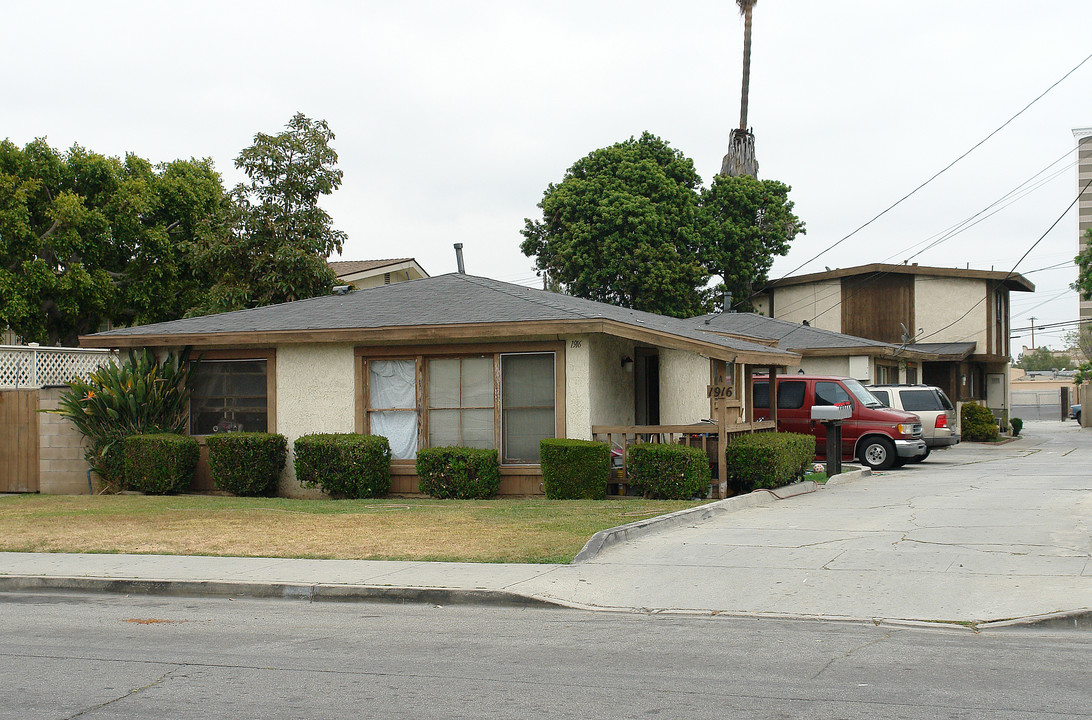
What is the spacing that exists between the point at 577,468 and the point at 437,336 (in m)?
2.98

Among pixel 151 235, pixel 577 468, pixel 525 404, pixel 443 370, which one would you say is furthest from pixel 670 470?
pixel 151 235

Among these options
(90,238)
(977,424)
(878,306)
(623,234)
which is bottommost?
(977,424)

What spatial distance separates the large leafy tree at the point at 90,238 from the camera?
2905cm

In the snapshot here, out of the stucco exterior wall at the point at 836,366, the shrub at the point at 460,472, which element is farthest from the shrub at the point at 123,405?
the stucco exterior wall at the point at 836,366

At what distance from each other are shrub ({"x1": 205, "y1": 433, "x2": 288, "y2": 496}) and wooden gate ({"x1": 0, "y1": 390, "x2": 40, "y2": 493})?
3836 mm

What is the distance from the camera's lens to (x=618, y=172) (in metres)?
38.7

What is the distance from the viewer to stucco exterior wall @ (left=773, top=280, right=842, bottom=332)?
37625 mm

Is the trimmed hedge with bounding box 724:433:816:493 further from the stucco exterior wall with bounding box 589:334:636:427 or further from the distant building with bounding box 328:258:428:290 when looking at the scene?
the distant building with bounding box 328:258:428:290

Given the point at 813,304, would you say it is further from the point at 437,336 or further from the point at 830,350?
the point at 437,336

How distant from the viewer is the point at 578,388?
1542 centimetres

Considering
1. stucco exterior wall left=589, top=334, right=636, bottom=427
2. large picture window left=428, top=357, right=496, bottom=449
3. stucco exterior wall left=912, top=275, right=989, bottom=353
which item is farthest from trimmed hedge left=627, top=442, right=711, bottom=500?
stucco exterior wall left=912, top=275, right=989, bottom=353

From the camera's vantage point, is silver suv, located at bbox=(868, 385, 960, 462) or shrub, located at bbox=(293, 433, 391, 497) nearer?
shrub, located at bbox=(293, 433, 391, 497)

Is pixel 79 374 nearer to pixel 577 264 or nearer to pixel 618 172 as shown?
pixel 577 264

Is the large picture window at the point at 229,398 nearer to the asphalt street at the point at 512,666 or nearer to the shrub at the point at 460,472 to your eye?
the shrub at the point at 460,472
